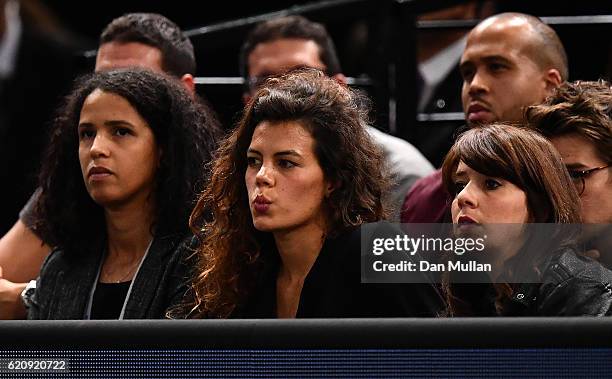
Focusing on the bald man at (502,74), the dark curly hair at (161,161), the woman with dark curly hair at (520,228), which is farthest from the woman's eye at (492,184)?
the dark curly hair at (161,161)

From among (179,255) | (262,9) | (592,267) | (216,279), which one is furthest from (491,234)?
(262,9)

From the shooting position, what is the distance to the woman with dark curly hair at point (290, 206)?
1559 mm

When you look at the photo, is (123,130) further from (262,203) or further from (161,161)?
Result: (262,203)

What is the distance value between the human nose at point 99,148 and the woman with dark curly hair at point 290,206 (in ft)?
0.71

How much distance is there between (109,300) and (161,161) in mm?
274

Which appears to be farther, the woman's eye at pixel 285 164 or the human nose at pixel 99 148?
the human nose at pixel 99 148

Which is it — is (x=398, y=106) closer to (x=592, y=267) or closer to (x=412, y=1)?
(x=412, y=1)

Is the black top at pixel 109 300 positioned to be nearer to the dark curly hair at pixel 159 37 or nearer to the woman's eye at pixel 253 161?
the woman's eye at pixel 253 161

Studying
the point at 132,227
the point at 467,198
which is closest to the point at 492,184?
the point at 467,198

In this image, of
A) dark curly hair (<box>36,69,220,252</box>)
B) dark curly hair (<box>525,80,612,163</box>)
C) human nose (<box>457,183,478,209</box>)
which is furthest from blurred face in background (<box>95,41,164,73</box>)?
human nose (<box>457,183,478,209</box>)

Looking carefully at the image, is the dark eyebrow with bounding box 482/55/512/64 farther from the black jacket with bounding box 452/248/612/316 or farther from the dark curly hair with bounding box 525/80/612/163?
the black jacket with bounding box 452/248/612/316

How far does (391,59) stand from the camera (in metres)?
2.48

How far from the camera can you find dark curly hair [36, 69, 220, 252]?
187 cm

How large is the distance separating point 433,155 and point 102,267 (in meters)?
0.97
